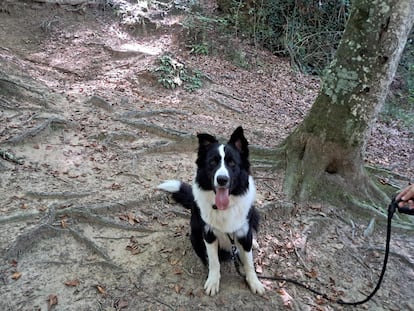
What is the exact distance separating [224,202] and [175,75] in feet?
18.6

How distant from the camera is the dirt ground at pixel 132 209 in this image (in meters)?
3.27

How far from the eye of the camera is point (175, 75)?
826 cm

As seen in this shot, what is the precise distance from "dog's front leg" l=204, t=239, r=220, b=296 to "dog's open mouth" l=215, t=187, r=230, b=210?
Result: 40 cm

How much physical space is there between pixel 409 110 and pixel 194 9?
288 inches

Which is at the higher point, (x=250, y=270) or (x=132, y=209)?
(x=250, y=270)

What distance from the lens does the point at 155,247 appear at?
3.74m

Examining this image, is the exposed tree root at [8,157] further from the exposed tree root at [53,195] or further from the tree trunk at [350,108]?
the tree trunk at [350,108]

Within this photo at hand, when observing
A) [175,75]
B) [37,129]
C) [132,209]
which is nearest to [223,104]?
[175,75]

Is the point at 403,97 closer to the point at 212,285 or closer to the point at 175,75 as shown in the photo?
the point at 175,75

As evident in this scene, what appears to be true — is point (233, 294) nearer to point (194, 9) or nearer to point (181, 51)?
point (181, 51)

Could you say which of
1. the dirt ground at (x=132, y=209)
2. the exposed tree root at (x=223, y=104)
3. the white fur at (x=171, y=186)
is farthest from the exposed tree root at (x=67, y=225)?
the exposed tree root at (x=223, y=104)

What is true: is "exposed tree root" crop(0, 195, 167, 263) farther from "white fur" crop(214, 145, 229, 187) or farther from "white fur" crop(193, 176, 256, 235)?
"white fur" crop(214, 145, 229, 187)

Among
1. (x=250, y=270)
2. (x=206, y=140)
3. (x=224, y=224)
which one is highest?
(x=206, y=140)

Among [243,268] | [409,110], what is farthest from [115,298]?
[409,110]
